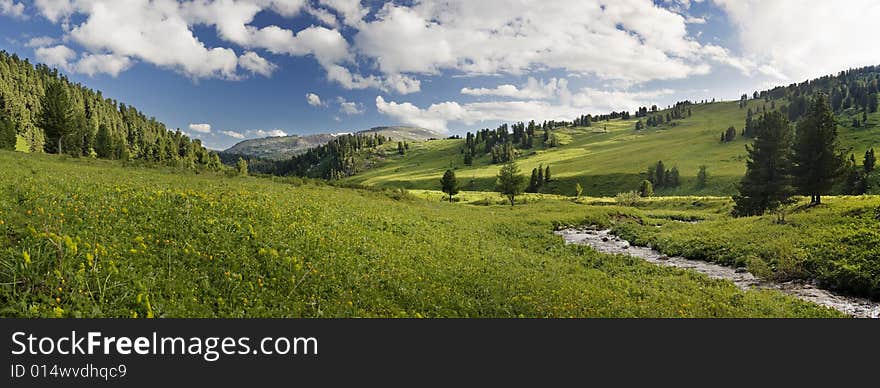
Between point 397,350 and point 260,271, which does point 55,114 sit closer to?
point 260,271

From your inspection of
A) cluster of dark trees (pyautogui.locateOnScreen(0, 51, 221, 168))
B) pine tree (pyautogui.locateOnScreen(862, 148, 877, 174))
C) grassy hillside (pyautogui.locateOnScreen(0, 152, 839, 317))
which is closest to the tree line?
grassy hillside (pyautogui.locateOnScreen(0, 152, 839, 317))

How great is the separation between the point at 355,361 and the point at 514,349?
317cm

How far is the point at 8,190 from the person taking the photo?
1308cm

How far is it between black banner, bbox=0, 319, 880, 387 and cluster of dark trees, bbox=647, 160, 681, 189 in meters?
146

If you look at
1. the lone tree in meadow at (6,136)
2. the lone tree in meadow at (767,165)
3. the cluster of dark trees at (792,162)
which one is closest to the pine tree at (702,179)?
the lone tree in meadow at (767,165)

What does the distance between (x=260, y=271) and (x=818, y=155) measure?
5071 cm

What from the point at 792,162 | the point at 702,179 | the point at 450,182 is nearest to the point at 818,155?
the point at 792,162

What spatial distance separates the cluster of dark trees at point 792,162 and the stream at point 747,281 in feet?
56.7

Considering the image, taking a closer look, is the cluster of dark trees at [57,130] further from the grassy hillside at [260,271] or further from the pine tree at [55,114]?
the grassy hillside at [260,271]

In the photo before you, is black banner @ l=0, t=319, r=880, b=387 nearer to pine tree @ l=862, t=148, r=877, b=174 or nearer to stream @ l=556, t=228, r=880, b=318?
stream @ l=556, t=228, r=880, b=318

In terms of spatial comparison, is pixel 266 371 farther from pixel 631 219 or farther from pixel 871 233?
pixel 631 219

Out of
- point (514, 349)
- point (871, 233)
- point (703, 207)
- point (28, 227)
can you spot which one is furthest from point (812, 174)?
point (28, 227)

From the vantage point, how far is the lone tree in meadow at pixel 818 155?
3781 cm

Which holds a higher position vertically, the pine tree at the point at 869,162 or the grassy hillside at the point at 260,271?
the pine tree at the point at 869,162
